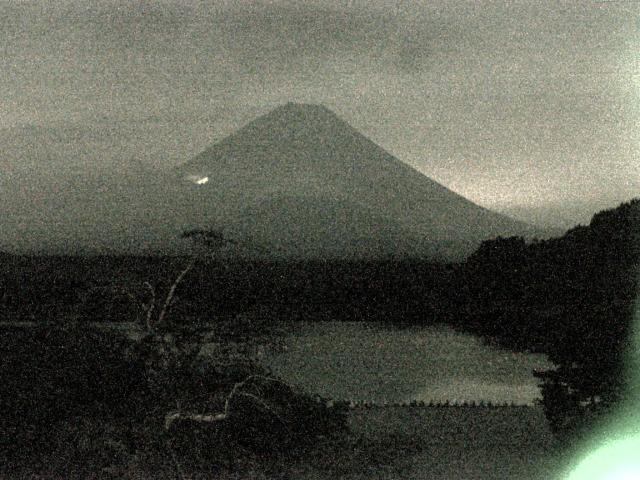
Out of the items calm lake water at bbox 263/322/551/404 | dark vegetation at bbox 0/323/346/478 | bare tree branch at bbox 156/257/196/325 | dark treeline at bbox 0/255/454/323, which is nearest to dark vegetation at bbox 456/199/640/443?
calm lake water at bbox 263/322/551/404

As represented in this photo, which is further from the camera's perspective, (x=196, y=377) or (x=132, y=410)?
(x=196, y=377)

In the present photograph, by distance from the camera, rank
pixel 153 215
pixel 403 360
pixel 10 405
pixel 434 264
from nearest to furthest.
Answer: pixel 10 405
pixel 403 360
pixel 434 264
pixel 153 215

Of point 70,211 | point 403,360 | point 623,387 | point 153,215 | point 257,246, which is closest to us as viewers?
point 623,387

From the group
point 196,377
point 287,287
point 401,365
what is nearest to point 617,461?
point 196,377

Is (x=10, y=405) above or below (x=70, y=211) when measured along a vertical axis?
below

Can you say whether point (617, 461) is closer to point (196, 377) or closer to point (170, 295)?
point (196, 377)

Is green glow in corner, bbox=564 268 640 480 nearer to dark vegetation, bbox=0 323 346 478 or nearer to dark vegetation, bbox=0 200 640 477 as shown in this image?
dark vegetation, bbox=0 200 640 477

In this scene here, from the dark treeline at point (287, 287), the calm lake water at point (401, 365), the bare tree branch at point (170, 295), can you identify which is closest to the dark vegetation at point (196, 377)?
the bare tree branch at point (170, 295)

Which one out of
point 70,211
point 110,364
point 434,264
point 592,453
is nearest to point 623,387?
point 592,453

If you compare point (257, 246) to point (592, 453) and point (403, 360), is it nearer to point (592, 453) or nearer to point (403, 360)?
point (592, 453)
